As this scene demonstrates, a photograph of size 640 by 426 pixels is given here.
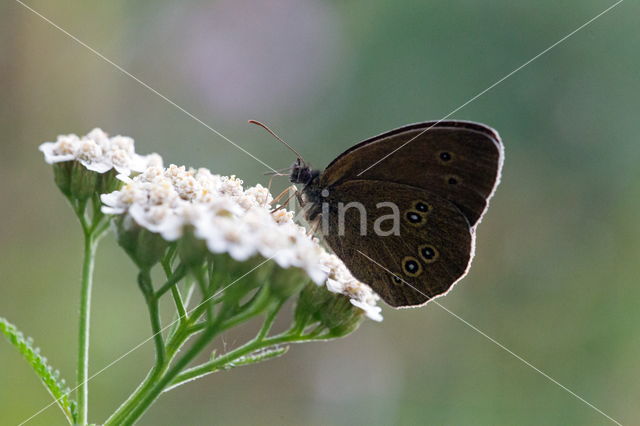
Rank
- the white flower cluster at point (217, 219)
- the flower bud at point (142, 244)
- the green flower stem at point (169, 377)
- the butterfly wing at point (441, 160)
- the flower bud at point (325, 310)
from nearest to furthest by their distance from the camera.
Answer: the green flower stem at point (169, 377)
the white flower cluster at point (217, 219)
the flower bud at point (142, 244)
the flower bud at point (325, 310)
the butterfly wing at point (441, 160)

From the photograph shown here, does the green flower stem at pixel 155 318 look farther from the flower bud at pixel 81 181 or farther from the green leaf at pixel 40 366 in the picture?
the flower bud at pixel 81 181

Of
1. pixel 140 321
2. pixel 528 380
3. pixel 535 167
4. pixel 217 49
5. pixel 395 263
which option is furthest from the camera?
pixel 217 49

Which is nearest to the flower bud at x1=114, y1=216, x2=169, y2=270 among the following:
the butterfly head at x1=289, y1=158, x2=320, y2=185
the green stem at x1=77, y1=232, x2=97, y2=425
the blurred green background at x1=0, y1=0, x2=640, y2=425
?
the green stem at x1=77, y1=232, x2=97, y2=425

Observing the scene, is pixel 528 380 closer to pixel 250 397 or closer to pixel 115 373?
pixel 250 397

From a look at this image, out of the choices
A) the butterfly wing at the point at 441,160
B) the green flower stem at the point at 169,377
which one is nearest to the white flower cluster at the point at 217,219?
the green flower stem at the point at 169,377

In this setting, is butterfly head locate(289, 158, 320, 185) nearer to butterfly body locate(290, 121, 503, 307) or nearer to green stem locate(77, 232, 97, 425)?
butterfly body locate(290, 121, 503, 307)

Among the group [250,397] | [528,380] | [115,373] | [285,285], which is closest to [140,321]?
[115,373]
